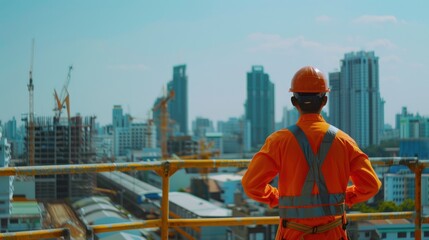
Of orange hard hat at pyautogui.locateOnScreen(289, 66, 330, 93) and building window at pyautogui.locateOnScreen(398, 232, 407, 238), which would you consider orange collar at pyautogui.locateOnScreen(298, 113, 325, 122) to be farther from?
building window at pyautogui.locateOnScreen(398, 232, 407, 238)

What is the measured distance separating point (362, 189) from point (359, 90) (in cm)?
2163

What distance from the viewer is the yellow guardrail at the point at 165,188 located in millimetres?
2381

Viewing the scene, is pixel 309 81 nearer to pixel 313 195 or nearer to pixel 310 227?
pixel 313 195

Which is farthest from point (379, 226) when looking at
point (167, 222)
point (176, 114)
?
point (176, 114)

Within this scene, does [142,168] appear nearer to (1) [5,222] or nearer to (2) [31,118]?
(1) [5,222]

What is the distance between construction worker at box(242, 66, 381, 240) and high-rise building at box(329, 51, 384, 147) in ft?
53.6

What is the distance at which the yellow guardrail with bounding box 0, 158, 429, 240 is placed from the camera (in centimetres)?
238

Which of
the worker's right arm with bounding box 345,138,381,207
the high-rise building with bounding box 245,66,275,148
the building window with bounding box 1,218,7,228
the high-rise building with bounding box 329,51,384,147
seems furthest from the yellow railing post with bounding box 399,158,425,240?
the high-rise building with bounding box 245,66,275,148

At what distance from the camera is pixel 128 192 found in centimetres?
2908

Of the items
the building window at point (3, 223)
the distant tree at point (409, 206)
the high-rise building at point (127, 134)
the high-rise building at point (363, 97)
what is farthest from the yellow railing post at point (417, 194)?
the high-rise building at point (127, 134)

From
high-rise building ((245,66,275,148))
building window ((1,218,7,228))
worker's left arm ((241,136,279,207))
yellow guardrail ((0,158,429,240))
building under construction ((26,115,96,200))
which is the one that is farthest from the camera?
high-rise building ((245,66,275,148))

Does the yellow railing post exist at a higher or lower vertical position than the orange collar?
lower

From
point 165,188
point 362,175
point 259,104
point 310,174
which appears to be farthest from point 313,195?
point 259,104

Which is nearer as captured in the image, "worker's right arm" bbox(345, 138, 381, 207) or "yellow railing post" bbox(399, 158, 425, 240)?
"worker's right arm" bbox(345, 138, 381, 207)
